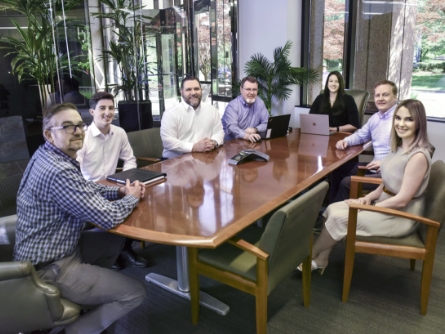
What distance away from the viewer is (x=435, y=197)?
2.27 m

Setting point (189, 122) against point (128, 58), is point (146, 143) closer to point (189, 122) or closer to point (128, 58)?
point (189, 122)

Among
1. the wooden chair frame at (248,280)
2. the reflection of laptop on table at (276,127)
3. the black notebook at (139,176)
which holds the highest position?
the reflection of laptop on table at (276,127)

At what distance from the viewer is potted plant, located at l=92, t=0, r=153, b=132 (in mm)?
4703

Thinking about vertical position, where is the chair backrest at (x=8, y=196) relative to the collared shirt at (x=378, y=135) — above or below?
below

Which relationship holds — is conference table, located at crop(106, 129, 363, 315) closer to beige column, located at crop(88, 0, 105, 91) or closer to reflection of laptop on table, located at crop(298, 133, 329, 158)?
reflection of laptop on table, located at crop(298, 133, 329, 158)

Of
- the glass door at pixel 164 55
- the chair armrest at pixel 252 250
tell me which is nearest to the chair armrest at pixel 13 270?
the chair armrest at pixel 252 250

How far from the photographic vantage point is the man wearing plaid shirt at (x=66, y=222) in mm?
1788

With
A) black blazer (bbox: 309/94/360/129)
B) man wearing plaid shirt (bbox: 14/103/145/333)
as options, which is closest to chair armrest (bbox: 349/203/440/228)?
man wearing plaid shirt (bbox: 14/103/145/333)

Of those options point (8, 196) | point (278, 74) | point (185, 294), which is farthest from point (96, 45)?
point (185, 294)

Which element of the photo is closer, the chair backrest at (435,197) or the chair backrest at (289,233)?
the chair backrest at (289,233)

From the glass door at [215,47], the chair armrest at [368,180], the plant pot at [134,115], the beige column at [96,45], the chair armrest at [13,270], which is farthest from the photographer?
the glass door at [215,47]

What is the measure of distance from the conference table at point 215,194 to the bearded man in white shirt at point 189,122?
27cm

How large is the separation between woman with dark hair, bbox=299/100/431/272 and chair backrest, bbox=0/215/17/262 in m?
1.77

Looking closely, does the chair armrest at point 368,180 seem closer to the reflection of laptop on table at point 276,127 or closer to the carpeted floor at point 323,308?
the carpeted floor at point 323,308
